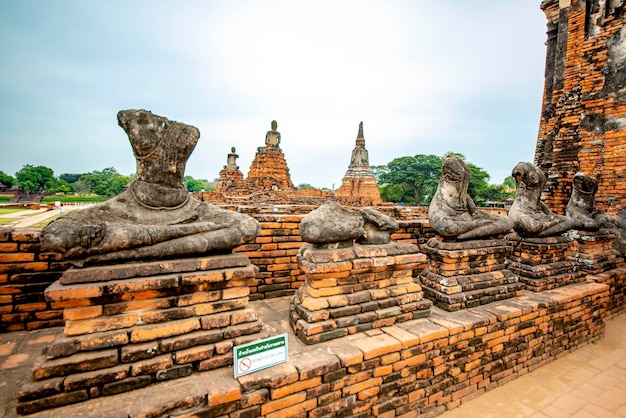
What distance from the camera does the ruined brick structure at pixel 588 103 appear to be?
21.0ft

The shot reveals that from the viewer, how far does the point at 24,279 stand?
242 centimetres

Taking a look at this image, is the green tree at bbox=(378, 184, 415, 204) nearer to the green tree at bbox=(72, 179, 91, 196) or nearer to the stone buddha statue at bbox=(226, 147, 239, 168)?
the stone buddha statue at bbox=(226, 147, 239, 168)

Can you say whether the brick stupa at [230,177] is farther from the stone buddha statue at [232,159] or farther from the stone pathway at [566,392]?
the stone pathway at [566,392]

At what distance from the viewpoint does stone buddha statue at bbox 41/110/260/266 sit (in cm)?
189

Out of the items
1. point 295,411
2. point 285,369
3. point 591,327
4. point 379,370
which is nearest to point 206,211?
point 285,369

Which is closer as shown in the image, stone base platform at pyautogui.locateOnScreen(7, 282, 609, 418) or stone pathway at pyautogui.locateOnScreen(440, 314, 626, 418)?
stone base platform at pyautogui.locateOnScreen(7, 282, 609, 418)

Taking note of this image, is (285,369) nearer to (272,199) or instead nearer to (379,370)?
(379,370)

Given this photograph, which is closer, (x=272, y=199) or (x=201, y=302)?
(x=201, y=302)

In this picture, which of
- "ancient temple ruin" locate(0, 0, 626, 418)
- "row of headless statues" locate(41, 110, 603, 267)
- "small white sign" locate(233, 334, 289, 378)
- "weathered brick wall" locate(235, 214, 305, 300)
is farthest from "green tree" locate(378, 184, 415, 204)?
"small white sign" locate(233, 334, 289, 378)

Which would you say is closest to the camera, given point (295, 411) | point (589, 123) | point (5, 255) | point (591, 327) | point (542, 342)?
point (295, 411)

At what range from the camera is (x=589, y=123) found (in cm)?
689

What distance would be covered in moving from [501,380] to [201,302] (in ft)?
10.1

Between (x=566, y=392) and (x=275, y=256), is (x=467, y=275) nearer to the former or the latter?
(x=566, y=392)

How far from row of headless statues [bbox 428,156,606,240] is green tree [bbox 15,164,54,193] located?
147 ft
